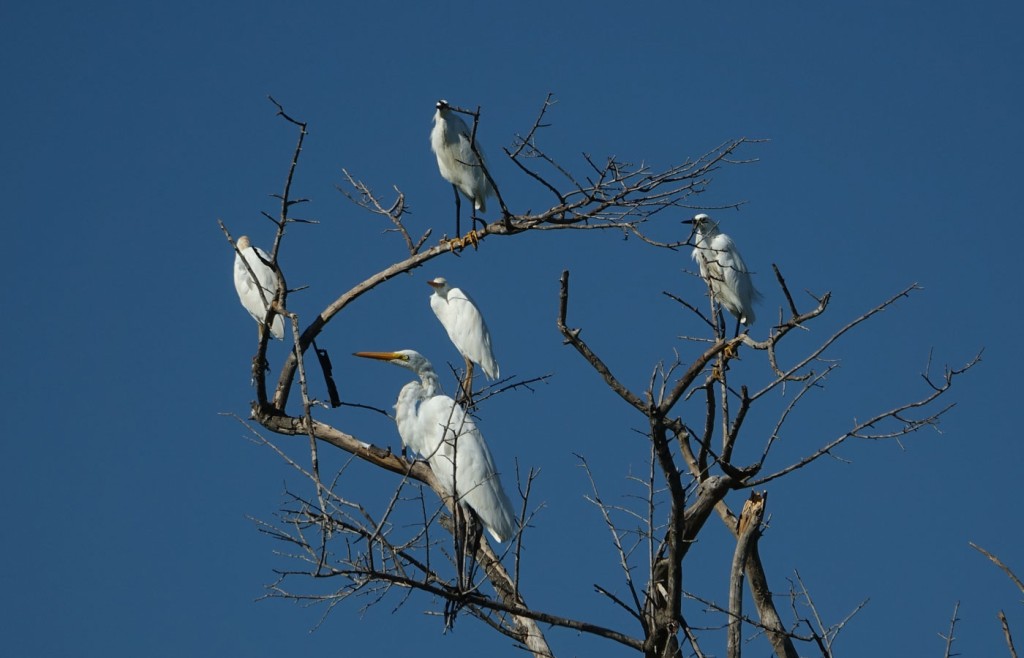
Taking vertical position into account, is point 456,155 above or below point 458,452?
above

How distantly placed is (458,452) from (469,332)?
177 inches

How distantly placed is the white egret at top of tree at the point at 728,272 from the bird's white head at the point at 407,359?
12.0ft

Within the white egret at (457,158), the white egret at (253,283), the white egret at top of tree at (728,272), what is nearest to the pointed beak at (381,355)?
the white egret at (457,158)

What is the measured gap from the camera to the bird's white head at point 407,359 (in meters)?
8.68

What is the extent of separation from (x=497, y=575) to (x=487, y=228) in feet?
7.49

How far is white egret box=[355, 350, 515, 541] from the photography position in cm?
750

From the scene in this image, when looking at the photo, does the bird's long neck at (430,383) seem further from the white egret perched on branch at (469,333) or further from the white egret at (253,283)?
the white egret at (253,283)

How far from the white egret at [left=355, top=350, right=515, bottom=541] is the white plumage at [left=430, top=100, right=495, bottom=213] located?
→ 135 inches

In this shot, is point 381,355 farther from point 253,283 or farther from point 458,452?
point 253,283

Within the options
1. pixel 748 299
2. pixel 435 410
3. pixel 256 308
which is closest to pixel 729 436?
pixel 435 410

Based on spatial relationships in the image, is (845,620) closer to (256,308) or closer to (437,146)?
(437,146)

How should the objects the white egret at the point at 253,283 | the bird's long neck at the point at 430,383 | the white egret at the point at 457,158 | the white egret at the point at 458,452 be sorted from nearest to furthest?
the white egret at the point at 458,452, the bird's long neck at the point at 430,383, the white egret at the point at 457,158, the white egret at the point at 253,283

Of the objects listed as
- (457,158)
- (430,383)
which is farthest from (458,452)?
(457,158)

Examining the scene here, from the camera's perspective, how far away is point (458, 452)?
7512 mm
